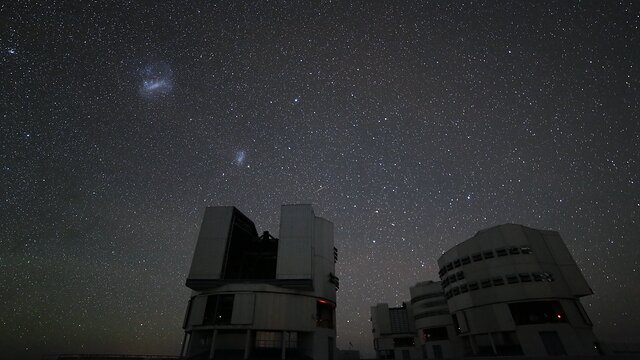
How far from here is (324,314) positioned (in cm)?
4781

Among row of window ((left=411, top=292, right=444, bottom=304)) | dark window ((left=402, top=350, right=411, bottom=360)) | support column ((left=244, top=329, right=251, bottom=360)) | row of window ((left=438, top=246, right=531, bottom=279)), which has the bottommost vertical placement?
support column ((left=244, top=329, right=251, bottom=360))

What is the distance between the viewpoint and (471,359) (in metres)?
47.8

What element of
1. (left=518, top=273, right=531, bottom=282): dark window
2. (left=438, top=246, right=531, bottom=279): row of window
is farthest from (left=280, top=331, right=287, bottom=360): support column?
(left=518, top=273, right=531, bottom=282): dark window

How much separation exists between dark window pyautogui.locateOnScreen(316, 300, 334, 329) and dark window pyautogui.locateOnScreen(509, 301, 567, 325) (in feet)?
96.3

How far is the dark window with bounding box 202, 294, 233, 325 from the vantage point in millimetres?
40188

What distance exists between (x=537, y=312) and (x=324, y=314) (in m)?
35.4

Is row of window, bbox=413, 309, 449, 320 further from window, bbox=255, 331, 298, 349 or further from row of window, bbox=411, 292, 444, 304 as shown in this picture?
window, bbox=255, 331, 298, 349

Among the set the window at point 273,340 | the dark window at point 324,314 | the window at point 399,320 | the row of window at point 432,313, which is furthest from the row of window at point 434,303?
the window at point 273,340

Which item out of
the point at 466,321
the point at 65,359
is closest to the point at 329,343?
the point at 466,321

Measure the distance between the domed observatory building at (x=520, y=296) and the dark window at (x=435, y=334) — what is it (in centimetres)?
1843

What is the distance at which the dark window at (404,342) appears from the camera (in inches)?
3603

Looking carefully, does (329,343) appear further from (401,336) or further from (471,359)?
(401,336)

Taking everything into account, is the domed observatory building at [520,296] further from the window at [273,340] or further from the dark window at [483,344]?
the window at [273,340]

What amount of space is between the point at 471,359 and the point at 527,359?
9.06 m
